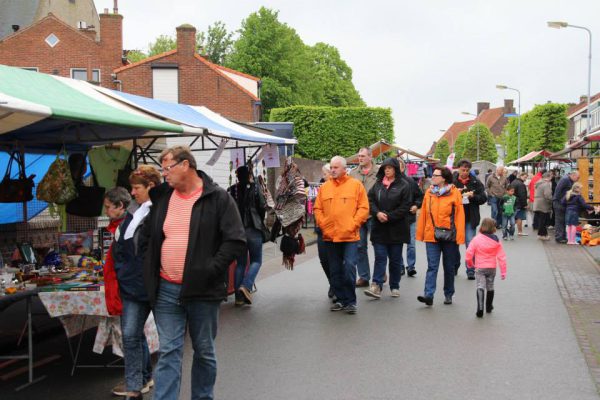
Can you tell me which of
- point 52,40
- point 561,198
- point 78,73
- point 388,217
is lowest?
point 388,217

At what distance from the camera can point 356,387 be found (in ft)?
19.2

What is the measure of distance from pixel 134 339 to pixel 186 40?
38869 mm

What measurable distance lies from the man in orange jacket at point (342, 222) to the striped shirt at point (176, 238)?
4.31 meters

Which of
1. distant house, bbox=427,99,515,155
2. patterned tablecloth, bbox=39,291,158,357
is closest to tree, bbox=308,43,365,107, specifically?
patterned tablecloth, bbox=39,291,158,357

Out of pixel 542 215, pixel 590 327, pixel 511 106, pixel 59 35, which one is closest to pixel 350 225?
pixel 590 327

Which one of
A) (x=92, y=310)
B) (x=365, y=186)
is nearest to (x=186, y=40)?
(x=365, y=186)

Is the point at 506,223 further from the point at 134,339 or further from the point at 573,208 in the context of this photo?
the point at 134,339

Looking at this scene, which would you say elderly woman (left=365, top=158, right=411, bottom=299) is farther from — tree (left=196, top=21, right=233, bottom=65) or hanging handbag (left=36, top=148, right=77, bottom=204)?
tree (left=196, top=21, right=233, bottom=65)

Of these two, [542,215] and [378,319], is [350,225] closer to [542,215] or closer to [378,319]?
[378,319]

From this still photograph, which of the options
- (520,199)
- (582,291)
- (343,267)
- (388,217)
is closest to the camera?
(343,267)

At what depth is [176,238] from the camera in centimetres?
458

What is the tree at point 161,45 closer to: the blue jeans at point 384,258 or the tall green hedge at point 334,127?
the tall green hedge at point 334,127

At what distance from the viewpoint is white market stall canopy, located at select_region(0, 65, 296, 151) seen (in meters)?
6.01

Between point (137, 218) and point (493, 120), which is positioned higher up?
point (493, 120)
